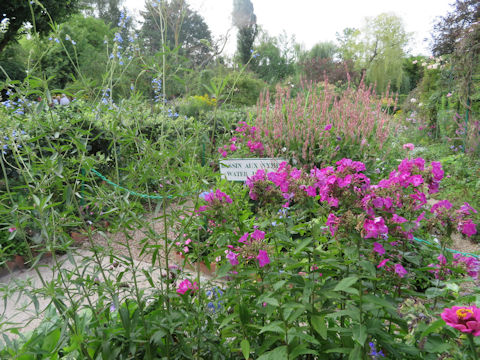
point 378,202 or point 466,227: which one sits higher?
point 378,202

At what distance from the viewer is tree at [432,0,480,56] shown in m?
8.42

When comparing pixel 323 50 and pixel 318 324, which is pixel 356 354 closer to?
pixel 318 324

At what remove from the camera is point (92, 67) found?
56.4 feet

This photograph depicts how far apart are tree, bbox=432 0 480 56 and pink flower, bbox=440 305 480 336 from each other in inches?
322

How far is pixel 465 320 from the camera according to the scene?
68 centimetres

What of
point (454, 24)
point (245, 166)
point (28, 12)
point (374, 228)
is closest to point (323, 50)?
point (454, 24)

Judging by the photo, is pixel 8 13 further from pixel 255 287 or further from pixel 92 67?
pixel 255 287

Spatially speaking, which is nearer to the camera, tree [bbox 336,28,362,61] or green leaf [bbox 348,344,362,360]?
green leaf [bbox 348,344,362,360]

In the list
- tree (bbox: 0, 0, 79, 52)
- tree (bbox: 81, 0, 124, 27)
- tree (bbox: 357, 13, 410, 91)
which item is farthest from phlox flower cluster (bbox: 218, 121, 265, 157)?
tree (bbox: 81, 0, 124, 27)

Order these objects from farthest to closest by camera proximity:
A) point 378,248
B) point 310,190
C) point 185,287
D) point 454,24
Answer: point 454,24
point 185,287
point 310,190
point 378,248

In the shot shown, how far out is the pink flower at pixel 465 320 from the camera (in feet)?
2.19

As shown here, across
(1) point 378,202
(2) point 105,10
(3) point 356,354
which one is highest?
(2) point 105,10

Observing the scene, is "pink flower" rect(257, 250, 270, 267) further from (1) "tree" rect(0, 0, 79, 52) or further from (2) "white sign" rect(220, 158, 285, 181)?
(1) "tree" rect(0, 0, 79, 52)

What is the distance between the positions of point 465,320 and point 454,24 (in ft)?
37.5
